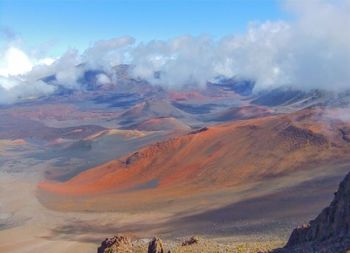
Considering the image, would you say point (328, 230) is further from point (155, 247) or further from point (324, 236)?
point (155, 247)

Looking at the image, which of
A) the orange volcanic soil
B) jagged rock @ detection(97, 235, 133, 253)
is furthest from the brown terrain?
jagged rock @ detection(97, 235, 133, 253)

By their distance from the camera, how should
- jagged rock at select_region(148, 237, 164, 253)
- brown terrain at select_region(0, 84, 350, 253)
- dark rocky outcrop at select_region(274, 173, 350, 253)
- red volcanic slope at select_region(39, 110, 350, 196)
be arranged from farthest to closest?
red volcanic slope at select_region(39, 110, 350, 196) < brown terrain at select_region(0, 84, 350, 253) < jagged rock at select_region(148, 237, 164, 253) < dark rocky outcrop at select_region(274, 173, 350, 253)

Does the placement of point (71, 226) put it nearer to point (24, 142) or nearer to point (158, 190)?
point (158, 190)

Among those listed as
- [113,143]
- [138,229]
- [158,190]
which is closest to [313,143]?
[158,190]

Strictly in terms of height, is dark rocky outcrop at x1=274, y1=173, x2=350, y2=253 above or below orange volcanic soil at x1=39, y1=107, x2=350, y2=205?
below

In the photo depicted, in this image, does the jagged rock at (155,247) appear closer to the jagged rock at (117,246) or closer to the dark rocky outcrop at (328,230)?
the jagged rock at (117,246)

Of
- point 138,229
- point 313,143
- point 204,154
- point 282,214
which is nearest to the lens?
point 282,214

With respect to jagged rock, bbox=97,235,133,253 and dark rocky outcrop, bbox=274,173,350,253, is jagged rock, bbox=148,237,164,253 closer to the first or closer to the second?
jagged rock, bbox=97,235,133,253
